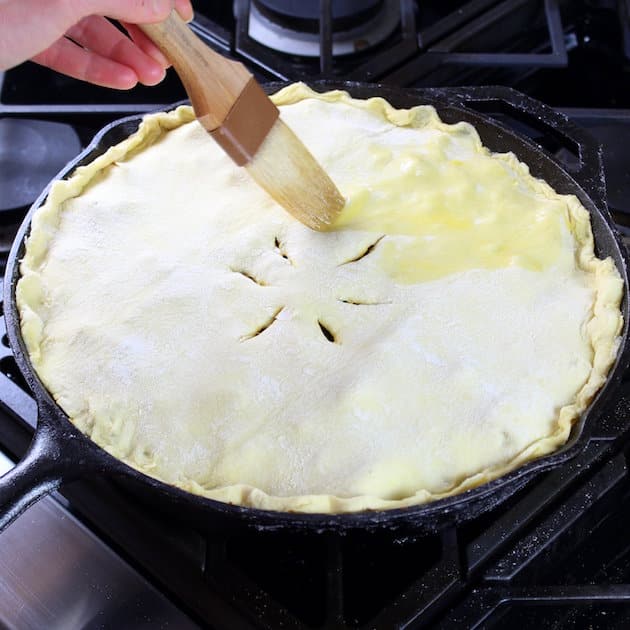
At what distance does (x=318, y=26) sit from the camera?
1.79 metres

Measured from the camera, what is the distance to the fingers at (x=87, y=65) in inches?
51.6

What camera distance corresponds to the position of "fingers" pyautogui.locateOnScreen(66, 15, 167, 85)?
1.31 m

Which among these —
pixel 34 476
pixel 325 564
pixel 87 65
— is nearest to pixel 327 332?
pixel 325 564

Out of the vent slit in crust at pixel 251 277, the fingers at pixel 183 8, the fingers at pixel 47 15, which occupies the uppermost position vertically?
the fingers at pixel 47 15

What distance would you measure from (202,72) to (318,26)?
0.80m

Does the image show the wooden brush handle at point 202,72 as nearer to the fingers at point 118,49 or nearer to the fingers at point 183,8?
the fingers at point 183,8

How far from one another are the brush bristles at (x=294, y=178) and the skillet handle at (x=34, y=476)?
1.51ft

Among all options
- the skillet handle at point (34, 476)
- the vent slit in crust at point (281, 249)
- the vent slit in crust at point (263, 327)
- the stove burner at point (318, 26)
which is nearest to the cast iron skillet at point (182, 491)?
the skillet handle at point (34, 476)

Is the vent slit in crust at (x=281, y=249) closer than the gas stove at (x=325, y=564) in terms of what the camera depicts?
No

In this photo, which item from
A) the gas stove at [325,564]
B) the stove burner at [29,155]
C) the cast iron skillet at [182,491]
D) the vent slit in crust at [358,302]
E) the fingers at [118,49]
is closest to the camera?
the cast iron skillet at [182,491]

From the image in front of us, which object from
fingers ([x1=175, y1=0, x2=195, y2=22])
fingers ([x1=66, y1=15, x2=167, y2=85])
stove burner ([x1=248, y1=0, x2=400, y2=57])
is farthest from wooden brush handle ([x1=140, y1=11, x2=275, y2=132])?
stove burner ([x1=248, y1=0, x2=400, y2=57])

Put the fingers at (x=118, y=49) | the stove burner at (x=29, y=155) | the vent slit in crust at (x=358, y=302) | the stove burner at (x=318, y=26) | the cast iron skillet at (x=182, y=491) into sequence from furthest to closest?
the stove burner at (x=318, y=26) < the stove burner at (x=29, y=155) < the fingers at (x=118, y=49) < the vent slit in crust at (x=358, y=302) < the cast iron skillet at (x=182, y=491)

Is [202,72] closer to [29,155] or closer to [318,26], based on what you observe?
[29,155]

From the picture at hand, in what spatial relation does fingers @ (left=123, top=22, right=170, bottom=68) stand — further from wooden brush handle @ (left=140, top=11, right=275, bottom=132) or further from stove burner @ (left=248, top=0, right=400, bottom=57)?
stove burner @ (left=248, top=0, right=400, bottom=57)
